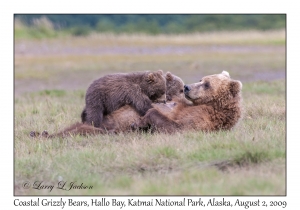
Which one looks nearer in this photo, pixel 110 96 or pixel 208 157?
pixel 208 157

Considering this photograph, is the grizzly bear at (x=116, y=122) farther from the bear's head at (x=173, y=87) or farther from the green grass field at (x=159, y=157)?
the bear's head at (x=173, y=87)

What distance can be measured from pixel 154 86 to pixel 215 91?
1.34 metres

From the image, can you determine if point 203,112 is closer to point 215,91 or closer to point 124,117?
point 215,91

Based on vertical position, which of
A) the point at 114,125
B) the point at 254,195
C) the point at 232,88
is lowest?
the point at 254,195

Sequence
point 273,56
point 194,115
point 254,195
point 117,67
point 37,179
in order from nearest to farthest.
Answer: point 254,195
point 37,179
point 194,115
point 117,67
point 273,56

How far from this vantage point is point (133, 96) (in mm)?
9031

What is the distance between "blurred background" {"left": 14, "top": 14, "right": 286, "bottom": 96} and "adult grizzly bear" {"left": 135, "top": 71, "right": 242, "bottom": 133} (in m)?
9.56

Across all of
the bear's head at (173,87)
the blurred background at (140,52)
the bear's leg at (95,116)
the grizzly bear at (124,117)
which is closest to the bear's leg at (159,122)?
the grizzly bear at (124,117)

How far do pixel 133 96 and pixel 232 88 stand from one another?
1561 millimetres

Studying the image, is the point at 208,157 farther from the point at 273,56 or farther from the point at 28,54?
the point at 28,54

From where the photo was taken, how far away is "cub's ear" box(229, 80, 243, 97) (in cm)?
834

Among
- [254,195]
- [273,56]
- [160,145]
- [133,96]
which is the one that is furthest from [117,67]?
[254,195]

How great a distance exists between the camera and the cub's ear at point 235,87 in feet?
27.3

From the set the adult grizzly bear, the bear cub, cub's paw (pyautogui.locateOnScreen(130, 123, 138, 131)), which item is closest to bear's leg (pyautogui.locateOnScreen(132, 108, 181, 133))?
the adult grizzly bear
